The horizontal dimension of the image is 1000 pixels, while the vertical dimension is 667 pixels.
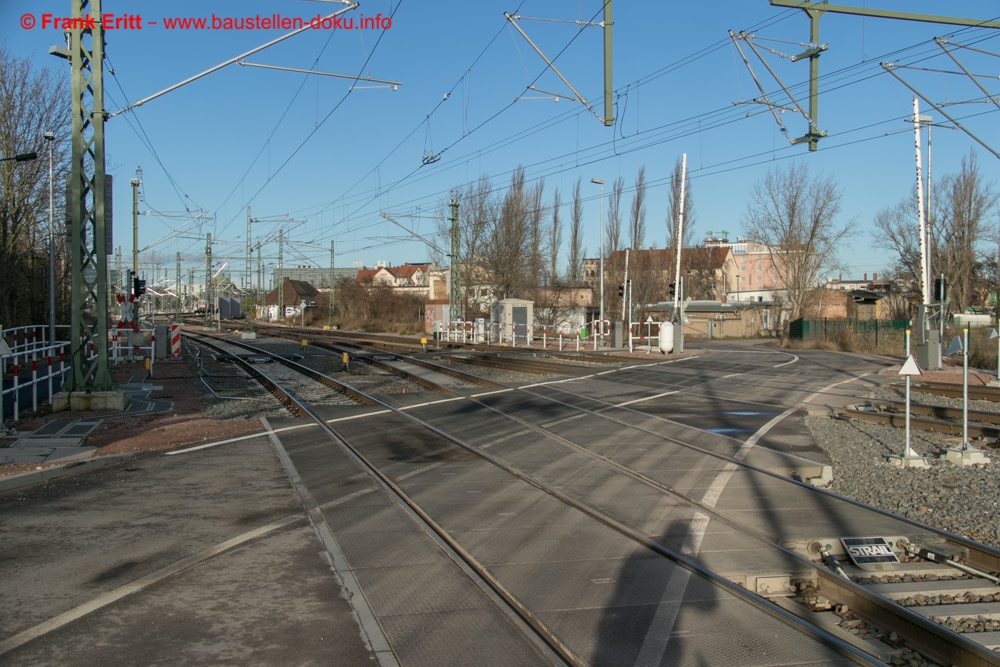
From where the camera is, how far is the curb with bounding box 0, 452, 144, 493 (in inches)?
395

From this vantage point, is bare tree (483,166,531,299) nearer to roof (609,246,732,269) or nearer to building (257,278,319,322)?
roof (609,246,732,269)

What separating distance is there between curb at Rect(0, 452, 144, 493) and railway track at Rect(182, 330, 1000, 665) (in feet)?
11.5

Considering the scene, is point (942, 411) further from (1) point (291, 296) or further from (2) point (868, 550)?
(1) point (291, 296)

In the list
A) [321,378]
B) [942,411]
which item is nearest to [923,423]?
[942,411]

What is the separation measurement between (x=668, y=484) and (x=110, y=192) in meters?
16.6

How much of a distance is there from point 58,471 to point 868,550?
32.2 ft

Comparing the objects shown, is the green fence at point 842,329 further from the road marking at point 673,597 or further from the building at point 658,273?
the road marking at point 673,597

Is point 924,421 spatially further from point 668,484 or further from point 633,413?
point 668,484

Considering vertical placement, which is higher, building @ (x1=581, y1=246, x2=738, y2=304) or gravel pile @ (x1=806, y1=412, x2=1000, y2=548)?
building @ (x1=581, y1=246, x2=738, y2=304)

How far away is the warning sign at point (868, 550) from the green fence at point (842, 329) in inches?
1665

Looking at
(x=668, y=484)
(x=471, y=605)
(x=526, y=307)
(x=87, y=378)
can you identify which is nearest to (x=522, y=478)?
(x=668, y=484)

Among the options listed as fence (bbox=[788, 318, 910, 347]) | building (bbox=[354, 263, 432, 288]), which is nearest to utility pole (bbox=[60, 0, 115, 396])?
fence (bbox=[788, 318, 910, 347])

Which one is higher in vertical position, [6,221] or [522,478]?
[6,221]

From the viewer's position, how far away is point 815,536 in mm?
7730
